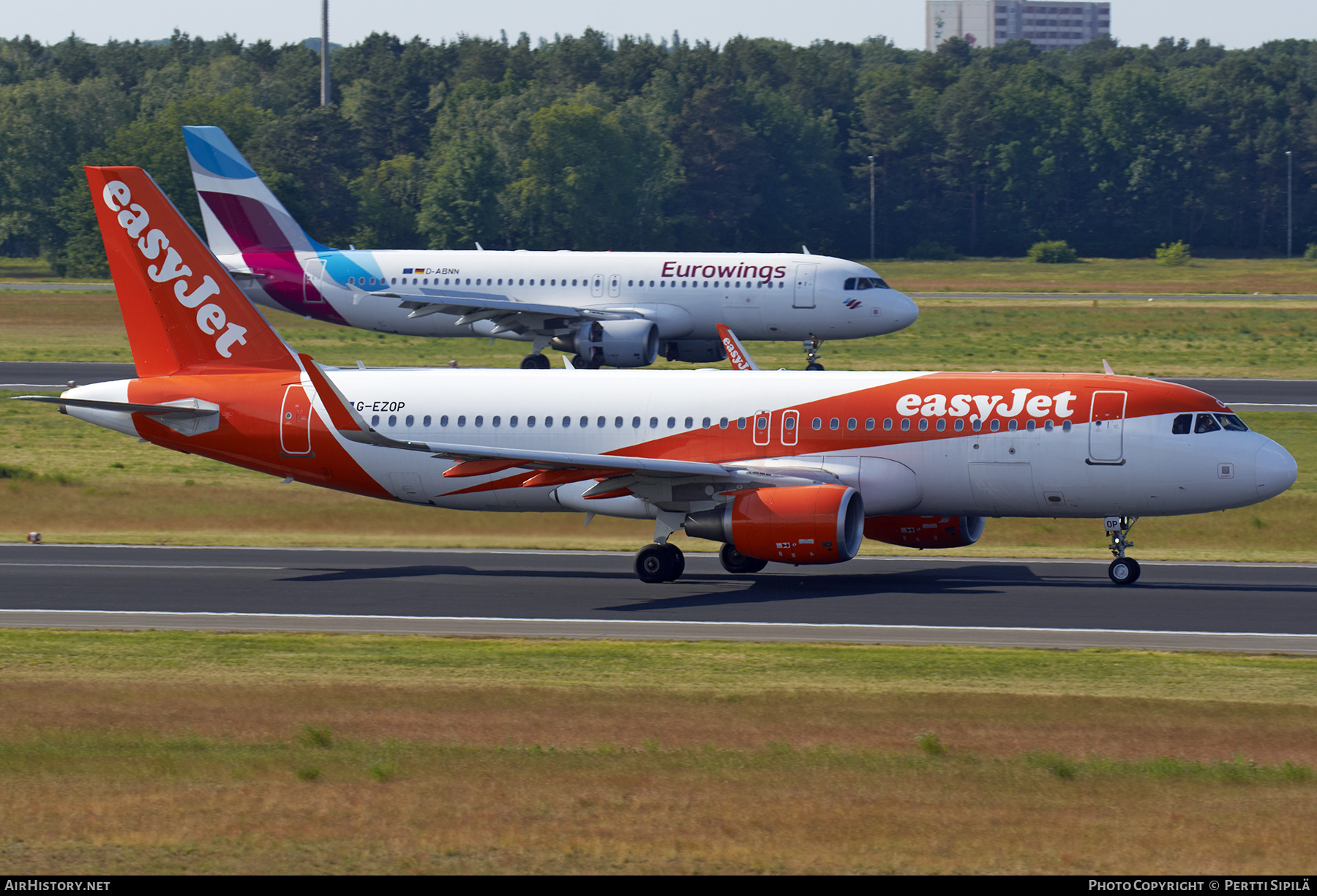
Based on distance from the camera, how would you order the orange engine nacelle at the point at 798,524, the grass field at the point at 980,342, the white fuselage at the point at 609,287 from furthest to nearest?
the grass field at the point at 980,342, the white fuselage at the point at 609,287, the orange engine nacelle at the point at 798,524

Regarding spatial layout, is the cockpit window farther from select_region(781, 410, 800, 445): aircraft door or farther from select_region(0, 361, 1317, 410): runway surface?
select_region(781, 410, 800, 445): aircraft door

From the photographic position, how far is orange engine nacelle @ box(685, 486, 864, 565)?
3219 cm

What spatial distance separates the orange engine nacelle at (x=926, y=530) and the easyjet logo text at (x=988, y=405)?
8.44 feet

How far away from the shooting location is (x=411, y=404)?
124 feet

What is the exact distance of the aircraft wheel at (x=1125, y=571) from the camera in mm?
33594

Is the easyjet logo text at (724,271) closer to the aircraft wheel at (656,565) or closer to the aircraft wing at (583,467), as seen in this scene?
the aircraft wing at (583,467)

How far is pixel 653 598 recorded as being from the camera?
109 feet

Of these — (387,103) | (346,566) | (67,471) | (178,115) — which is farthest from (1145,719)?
(387,103)

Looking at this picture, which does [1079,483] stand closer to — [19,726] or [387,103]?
[19,726]

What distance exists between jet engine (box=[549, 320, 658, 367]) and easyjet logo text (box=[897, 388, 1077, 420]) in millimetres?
30919

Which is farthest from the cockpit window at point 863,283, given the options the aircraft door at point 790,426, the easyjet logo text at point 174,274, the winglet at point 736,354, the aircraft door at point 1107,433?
the easyjet logo text at point 174,274

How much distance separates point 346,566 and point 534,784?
2028 cm

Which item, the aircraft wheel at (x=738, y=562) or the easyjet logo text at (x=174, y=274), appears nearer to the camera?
the aircraft wheel at (x=738, y=562)

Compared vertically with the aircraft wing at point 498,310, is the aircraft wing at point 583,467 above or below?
below
